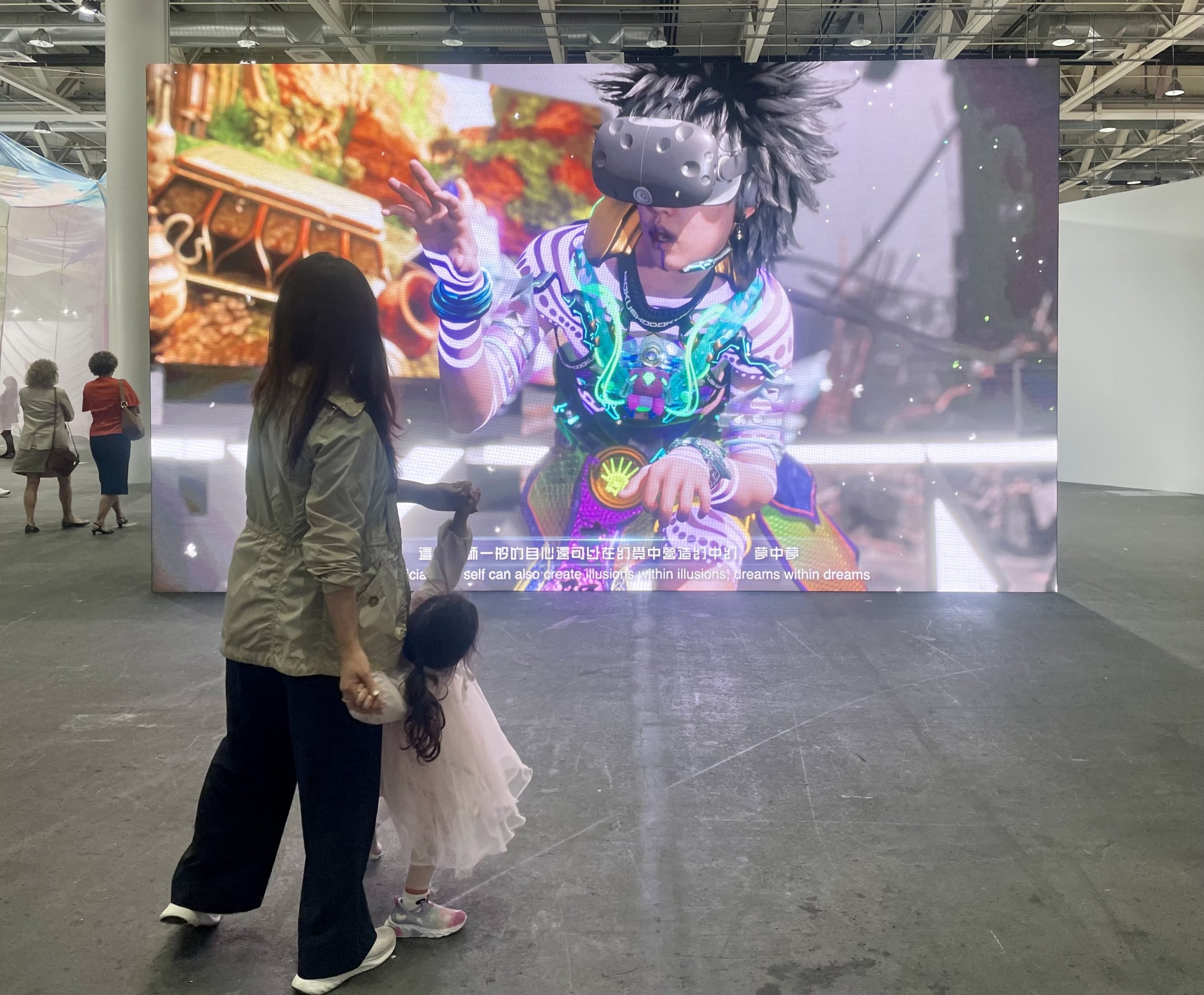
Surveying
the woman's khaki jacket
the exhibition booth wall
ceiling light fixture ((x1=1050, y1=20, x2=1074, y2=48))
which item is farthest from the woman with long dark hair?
the exhibition booth wall

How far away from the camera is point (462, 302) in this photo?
211 inches

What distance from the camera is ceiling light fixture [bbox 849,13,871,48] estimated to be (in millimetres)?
9672

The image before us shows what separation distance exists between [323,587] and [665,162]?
13.4 ft

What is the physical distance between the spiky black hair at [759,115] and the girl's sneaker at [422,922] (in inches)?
158

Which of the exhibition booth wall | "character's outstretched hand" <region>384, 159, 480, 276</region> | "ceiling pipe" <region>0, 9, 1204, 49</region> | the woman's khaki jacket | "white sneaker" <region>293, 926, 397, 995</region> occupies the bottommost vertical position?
"white sneaker" <region>293, 926, 397, 995</region>

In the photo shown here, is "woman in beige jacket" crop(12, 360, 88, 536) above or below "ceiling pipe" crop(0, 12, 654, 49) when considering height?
below

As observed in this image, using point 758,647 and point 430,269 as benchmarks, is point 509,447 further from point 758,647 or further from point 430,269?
point 758,647

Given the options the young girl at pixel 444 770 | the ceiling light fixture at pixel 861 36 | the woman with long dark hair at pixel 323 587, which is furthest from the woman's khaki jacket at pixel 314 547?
the ceiling light fixture at pixel 861 36

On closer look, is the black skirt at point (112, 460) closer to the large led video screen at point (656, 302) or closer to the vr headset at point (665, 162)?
the large led video screen at point (656, 302)

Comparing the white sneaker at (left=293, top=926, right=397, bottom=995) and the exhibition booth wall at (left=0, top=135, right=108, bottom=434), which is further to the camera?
the exhibition booth wall at (left=0, top=135, right=108, bottom=434)

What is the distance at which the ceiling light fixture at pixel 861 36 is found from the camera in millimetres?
9672

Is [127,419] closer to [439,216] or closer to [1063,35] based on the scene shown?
[439,216]

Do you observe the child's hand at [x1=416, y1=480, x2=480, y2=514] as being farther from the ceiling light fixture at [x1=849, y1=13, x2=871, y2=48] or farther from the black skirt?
the ceiling light fixture at [x1=849, y1=13, x2=871, y2=48]

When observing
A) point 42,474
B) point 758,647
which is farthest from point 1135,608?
point 42,474
